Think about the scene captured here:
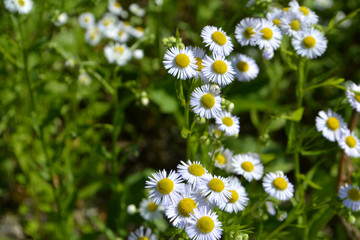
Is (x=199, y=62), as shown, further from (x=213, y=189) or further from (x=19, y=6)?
(x=19, y=6)

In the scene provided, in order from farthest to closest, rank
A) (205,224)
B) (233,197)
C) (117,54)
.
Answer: (117,54) → (233,197) → (205,224)

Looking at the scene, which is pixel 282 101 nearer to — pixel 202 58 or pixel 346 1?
pixel 346 1

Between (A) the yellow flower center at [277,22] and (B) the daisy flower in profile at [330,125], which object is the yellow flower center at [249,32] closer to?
(A) the yellow flower center at [277,22]

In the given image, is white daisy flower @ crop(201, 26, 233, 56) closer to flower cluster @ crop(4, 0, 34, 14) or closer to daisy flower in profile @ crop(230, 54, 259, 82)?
daisy flower in profile @ crop(230, 54, 259, 82)

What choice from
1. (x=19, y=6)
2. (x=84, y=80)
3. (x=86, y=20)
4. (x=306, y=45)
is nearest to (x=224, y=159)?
(x=306, y=45)

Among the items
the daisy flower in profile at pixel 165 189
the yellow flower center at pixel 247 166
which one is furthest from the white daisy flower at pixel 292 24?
the daisy flower in profile at pixel 165 189

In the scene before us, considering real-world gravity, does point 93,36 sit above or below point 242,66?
above
